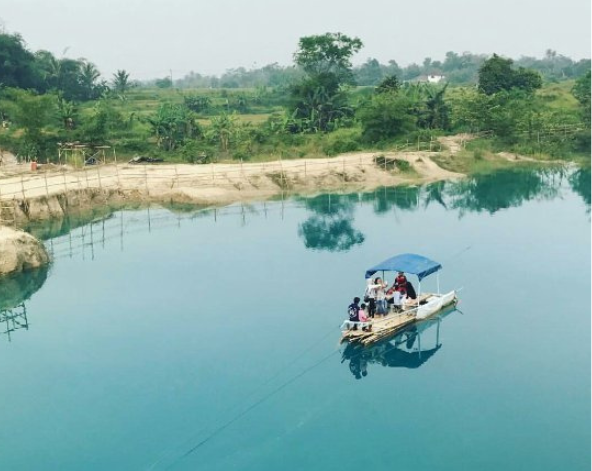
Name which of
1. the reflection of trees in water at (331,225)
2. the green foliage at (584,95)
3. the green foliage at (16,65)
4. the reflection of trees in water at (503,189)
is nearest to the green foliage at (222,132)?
the reflection of trees in water at (331,225)

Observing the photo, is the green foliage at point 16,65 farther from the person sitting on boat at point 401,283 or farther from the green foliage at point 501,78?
the person sitting on boat at point 401,283

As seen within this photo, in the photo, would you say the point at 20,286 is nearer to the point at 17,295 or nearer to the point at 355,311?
the point at 17,295

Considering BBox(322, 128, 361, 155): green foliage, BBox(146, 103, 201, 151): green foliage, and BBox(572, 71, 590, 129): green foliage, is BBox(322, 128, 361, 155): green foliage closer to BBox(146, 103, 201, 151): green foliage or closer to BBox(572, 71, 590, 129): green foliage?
BBox(146, 103, 201, 151): green foliage

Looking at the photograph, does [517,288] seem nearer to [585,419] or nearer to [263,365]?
[585,419]

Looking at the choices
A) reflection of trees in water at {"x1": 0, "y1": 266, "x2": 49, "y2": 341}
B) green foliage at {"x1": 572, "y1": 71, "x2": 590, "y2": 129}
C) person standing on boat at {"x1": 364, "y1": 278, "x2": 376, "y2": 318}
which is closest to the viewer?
person standing on boat at {"x1": 364, "y1": 278, "x2": 376, "y2": 318}

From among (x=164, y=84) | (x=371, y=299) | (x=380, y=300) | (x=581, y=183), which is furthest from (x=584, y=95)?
(x=164, y=84)

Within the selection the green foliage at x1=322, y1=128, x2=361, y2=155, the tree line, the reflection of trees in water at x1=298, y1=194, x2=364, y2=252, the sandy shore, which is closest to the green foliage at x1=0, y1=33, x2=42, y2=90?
the tree line
